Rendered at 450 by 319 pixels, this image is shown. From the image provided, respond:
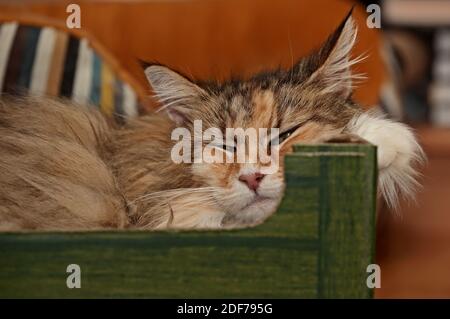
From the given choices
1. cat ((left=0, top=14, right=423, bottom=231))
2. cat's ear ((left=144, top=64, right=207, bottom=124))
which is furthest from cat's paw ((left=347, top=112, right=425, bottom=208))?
cat's ear ((left=144, top=64, right=207, bottom=124))

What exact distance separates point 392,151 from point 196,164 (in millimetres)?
307

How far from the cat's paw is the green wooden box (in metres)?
0.18

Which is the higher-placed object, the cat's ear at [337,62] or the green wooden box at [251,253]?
the cat's ear at [337,62]

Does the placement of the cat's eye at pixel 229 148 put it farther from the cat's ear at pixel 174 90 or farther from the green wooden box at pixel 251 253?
the green wooden box at pixel 251 253

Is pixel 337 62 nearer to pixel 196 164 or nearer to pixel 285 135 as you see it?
pixel 285 135

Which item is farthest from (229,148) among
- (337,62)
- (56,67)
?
(56,67)

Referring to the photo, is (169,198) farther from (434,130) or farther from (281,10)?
(434,130)

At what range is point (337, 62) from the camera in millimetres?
990

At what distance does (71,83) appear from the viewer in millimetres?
1655

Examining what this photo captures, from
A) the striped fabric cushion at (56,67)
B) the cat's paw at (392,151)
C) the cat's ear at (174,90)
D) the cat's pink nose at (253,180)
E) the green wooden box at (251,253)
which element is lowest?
A: the green wooden box at (251,253)

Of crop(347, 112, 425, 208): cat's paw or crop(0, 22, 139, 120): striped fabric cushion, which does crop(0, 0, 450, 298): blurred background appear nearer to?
crop(0, 22, 139, 120): striped fabric cushion

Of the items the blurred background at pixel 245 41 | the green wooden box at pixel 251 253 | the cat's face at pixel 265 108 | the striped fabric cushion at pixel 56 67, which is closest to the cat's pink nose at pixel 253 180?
the cat's face at pixel 265 108

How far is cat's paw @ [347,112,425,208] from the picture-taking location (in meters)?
0.94

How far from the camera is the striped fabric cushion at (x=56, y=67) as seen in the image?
1633 millimetres
